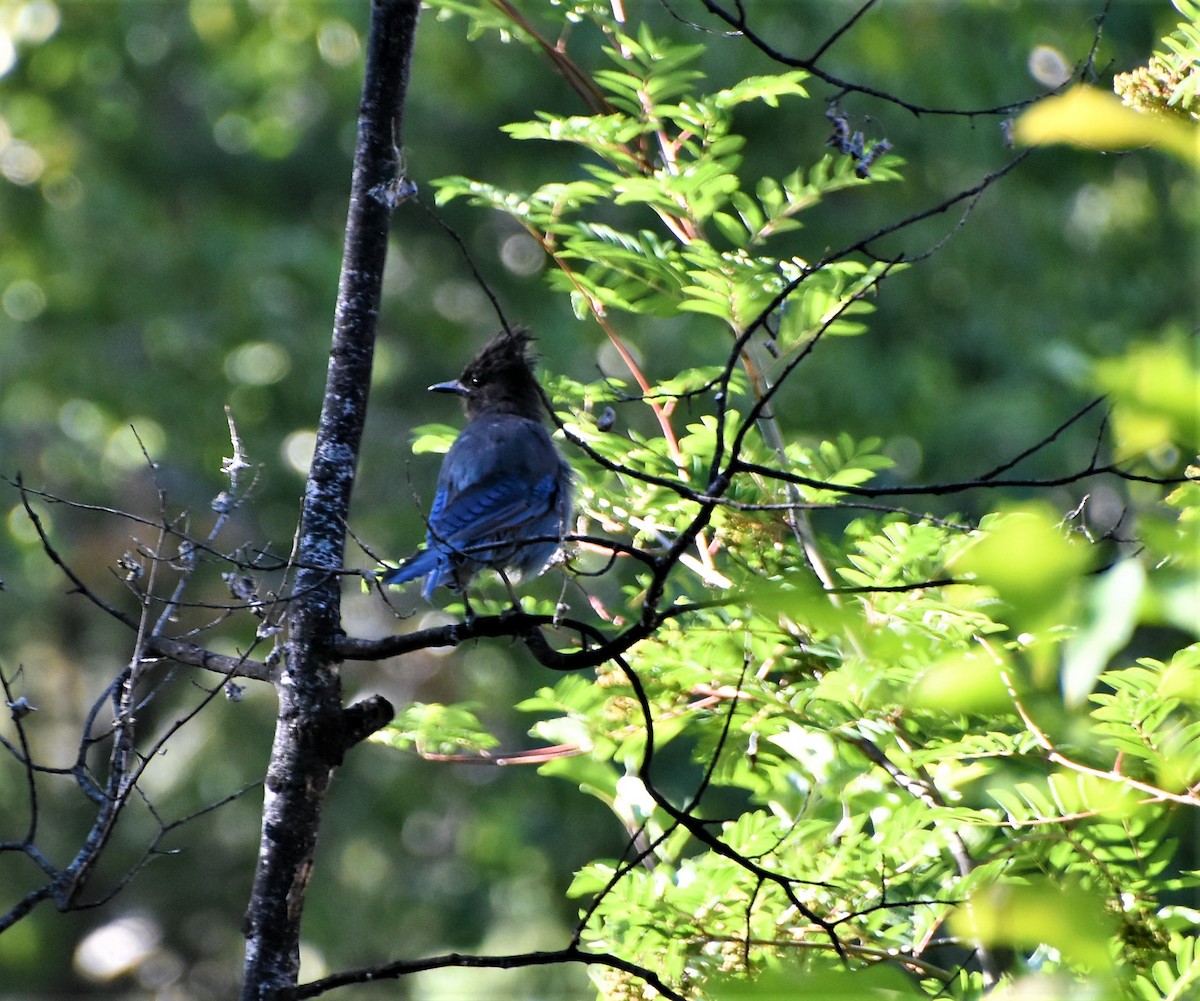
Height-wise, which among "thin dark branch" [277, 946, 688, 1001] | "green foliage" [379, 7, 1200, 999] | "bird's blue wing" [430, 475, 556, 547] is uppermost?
"bird's blue wing" [430, 475, 556, 547]

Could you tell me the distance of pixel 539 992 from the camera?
10641 mm

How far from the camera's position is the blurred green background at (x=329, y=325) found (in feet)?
30.5

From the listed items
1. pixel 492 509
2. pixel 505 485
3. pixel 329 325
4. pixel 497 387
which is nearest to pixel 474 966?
pixel 492 509

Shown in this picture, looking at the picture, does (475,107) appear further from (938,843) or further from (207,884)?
(938,843)

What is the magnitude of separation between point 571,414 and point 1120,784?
148 cm

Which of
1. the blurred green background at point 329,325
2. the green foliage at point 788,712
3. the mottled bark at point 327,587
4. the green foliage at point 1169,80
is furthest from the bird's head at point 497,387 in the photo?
the blurred green background at point 329,325

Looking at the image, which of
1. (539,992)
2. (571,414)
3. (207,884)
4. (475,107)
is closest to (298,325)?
(475,107)

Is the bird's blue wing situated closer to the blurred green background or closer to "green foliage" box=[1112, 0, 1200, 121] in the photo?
"green foliage" box=[1112, 0, 1200, 121]

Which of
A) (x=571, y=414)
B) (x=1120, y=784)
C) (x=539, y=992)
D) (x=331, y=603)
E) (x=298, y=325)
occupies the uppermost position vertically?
(x=298, y=325)

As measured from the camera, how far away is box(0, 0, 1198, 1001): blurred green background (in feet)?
30.5

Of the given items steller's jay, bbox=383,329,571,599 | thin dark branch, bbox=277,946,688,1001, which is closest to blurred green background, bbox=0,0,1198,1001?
steller's jay, bbox=383,329,571,599

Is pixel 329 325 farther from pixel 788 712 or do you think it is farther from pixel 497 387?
pixel 788 712

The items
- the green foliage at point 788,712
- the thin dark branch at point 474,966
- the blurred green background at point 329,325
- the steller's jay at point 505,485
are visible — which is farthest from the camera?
the blurred green background at point 329,325

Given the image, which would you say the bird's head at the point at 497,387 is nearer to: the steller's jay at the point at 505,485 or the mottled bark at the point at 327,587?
the steller's jay at the point at 505,485
